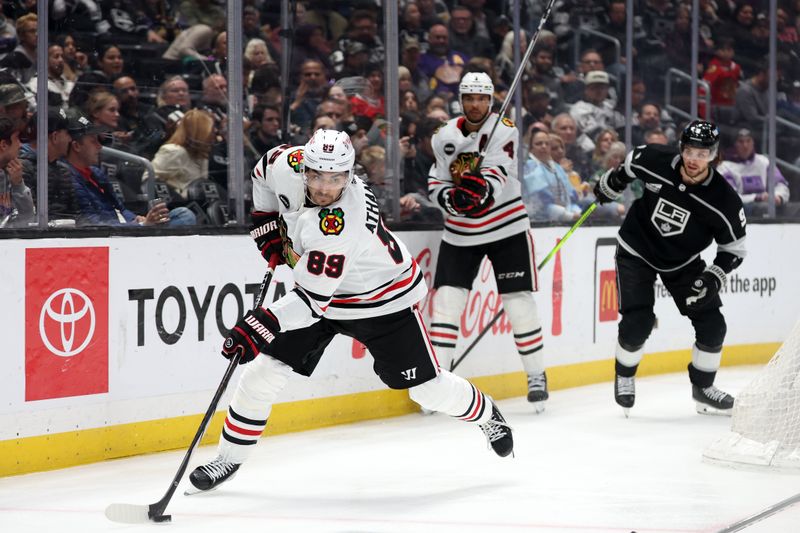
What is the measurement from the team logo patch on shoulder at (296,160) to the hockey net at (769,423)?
71.9 inches

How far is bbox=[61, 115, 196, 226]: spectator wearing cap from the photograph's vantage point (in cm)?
474

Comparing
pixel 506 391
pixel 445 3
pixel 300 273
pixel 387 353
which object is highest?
pixel 445 3

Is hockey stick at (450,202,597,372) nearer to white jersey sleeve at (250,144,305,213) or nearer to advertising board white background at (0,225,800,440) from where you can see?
advertising board white background at (0,225,800,440)

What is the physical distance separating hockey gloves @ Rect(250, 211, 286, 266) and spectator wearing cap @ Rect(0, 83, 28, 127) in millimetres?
997

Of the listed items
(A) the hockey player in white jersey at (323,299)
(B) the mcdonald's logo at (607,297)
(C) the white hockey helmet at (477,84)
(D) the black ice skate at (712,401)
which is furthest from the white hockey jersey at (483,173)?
(A) the hockey player in white jersey at (323,299)

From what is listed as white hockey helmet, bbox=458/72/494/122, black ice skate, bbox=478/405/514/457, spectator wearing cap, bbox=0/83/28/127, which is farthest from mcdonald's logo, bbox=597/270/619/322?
spectator wearing cap, bbox=0/83/28/127

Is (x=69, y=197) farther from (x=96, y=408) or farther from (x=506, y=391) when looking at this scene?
(x=506, y=391)

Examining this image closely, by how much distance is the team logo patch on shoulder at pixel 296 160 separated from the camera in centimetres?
403

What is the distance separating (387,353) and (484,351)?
238 centimetres

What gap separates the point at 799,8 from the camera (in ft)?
28.2

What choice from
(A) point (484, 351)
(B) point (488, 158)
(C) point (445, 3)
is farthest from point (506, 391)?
(C) point (445, 3)

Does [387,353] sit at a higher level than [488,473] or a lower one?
higher

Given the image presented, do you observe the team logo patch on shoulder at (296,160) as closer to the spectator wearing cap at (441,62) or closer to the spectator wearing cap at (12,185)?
the spectator wearing cap at (12,185)

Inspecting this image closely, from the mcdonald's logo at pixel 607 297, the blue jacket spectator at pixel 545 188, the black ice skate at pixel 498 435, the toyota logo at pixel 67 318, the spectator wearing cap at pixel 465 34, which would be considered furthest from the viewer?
the mcdonald's logo at pixel 607 297
